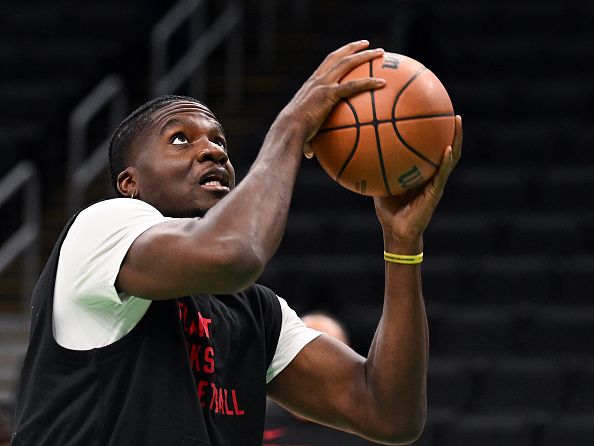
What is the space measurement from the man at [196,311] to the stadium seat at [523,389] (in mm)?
4017

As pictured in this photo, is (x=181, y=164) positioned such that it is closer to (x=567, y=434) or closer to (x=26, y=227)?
(x=567, y=434)

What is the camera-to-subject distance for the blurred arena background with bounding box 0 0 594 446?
23.9ft

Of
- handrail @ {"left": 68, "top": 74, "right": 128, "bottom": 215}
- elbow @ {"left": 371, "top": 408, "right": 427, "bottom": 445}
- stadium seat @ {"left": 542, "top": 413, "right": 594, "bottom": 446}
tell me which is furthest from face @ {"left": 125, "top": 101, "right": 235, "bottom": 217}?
handrail @ {"left": 68, "top": 74, "right": 128, "bottom": 215}

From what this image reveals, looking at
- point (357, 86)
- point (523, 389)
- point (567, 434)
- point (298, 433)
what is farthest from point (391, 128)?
point (523, 389)

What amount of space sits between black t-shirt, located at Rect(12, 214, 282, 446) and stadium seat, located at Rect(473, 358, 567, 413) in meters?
4.38

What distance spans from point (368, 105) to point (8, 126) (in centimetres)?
699

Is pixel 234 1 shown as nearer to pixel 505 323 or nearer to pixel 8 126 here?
pixel 8 126

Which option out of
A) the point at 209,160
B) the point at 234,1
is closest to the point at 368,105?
the point at 209,160

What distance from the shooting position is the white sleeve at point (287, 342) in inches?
126

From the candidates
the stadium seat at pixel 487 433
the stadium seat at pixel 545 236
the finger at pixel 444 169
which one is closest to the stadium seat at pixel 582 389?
the stadium seat at pixel 487 433

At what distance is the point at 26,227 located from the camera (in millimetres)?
8320

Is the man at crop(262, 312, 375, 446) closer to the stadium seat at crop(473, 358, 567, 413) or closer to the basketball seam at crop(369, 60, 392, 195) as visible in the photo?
the stadium seat at crop(473, 358, 567, 413)

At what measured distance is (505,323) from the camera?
24.9 feet

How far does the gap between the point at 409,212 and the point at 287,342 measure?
1.61 ft
